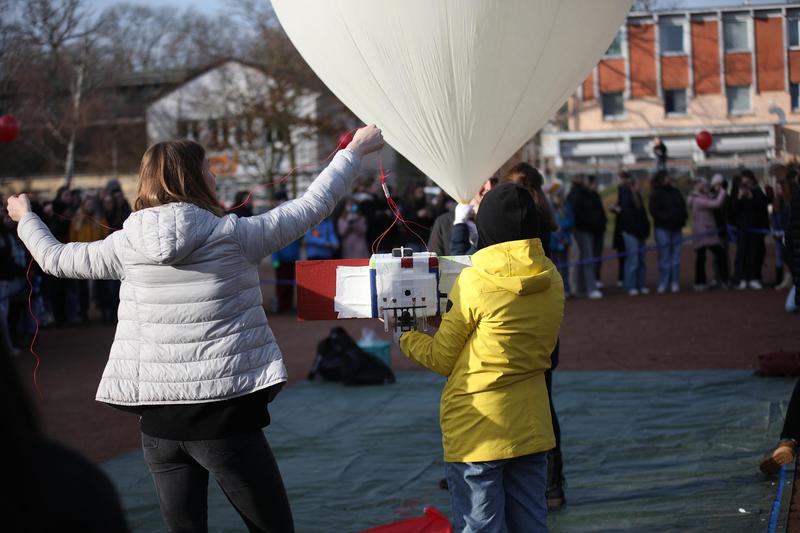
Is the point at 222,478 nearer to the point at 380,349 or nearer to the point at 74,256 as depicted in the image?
the point at 74,256

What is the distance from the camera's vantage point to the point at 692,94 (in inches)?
787

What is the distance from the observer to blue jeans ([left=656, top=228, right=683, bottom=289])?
14930 millimetres

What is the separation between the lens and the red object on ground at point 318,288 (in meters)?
3.80

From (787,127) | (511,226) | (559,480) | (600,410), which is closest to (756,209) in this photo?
(787,127)

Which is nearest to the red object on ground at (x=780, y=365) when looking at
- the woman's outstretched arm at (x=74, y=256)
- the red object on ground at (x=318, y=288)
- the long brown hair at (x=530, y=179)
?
the long brown hair at (x=530, y=179)

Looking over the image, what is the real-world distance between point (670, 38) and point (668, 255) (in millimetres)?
8160

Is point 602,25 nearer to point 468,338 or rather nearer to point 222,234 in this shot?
point 468,338

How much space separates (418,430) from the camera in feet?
23.5

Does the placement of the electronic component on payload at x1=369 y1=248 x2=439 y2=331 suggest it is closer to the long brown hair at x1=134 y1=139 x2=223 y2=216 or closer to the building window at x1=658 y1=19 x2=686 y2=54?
the long brown hair at x1=134 y1=139 x2=223 y2=216

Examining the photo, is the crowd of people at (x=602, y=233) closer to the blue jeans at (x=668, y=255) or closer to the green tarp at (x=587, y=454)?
the blue jeans at (x=668, y=255)

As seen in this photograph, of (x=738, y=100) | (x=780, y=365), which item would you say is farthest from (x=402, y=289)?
(x=738, y=100)

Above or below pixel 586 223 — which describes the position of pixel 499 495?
below

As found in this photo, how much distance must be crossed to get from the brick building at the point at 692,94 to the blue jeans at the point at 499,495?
11.0 feet

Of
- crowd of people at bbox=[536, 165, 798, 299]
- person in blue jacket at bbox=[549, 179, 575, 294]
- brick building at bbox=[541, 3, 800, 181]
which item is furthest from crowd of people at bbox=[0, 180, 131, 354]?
brick building at bbox=[541, 3, 800, 181]
